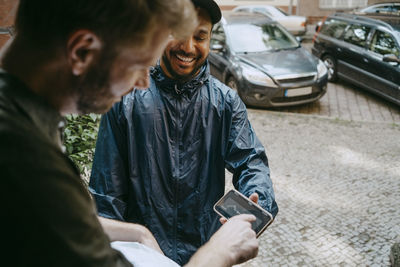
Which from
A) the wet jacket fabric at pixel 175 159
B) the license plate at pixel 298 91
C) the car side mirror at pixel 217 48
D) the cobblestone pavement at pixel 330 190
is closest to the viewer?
the wet jacket fabric at pixel 175 159

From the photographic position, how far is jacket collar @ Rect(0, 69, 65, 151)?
0.77 m

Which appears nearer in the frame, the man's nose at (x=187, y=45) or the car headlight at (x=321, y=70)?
the man's nose at (x=187, y=45)

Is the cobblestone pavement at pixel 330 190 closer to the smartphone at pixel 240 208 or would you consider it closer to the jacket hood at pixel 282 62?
the jacket hood at pixel 282 62

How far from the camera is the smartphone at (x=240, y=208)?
1.62 metres

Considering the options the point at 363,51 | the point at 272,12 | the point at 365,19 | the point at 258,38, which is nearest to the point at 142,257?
the point at 258,38

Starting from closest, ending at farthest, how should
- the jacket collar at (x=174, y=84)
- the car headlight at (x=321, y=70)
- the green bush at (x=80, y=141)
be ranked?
1. the jacket collar at (x=174, y=84)
2. the green bush at (x=80, y=141)
3. the car headlight at (x=321, y=70)

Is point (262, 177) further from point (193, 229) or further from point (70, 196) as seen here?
point (70, 196)

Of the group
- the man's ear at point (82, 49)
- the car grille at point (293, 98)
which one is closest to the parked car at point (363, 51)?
the car grille at point (293, 98)

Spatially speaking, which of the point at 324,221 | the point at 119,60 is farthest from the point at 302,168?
the point at 119,60

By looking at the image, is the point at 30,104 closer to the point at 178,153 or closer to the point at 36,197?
the point at 36,197

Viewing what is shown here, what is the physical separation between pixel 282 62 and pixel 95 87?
7.54 metres

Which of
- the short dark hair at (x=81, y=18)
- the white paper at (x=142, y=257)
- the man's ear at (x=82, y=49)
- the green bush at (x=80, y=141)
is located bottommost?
the green bush at (x=80, y=141)

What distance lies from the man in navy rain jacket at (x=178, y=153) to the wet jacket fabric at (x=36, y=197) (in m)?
1.03

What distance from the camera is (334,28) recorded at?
33.4 ft
